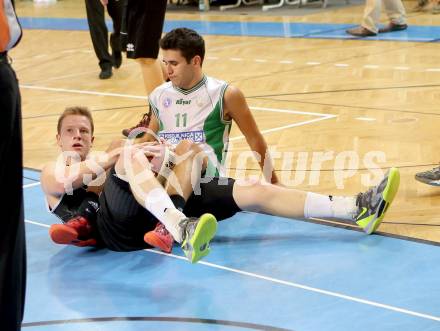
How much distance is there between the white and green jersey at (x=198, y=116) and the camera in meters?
4.73

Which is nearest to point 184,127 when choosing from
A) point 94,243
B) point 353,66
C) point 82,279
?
point 94,243

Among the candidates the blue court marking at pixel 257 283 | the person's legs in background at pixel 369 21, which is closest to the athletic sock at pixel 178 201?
the blue court marking at pixel 257 283

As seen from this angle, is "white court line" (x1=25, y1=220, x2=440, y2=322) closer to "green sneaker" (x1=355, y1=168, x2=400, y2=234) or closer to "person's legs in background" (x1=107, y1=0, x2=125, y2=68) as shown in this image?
"green sneaker" (x1=355, y1=168, x2=400, y2=234)

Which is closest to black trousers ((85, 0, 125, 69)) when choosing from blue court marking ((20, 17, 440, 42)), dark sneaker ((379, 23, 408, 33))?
blue court marking ((20, 17, 440, 42))

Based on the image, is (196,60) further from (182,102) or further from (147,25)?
(147,25)

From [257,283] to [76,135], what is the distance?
1452 millimetres

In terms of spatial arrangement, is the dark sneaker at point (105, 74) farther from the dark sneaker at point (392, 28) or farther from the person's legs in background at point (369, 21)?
the dark sneaker at point (392, 28)

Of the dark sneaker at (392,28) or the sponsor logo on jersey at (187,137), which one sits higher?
the sponsor logo on jersey at (187,137)

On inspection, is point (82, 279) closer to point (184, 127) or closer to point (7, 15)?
point (184, 127)

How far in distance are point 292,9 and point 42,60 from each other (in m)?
4.99

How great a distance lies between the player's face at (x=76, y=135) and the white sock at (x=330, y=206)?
125 cm

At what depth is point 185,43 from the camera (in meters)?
4.64

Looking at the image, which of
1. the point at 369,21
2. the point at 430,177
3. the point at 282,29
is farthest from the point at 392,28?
the point at 430,177

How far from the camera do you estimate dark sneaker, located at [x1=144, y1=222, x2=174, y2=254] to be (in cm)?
409
